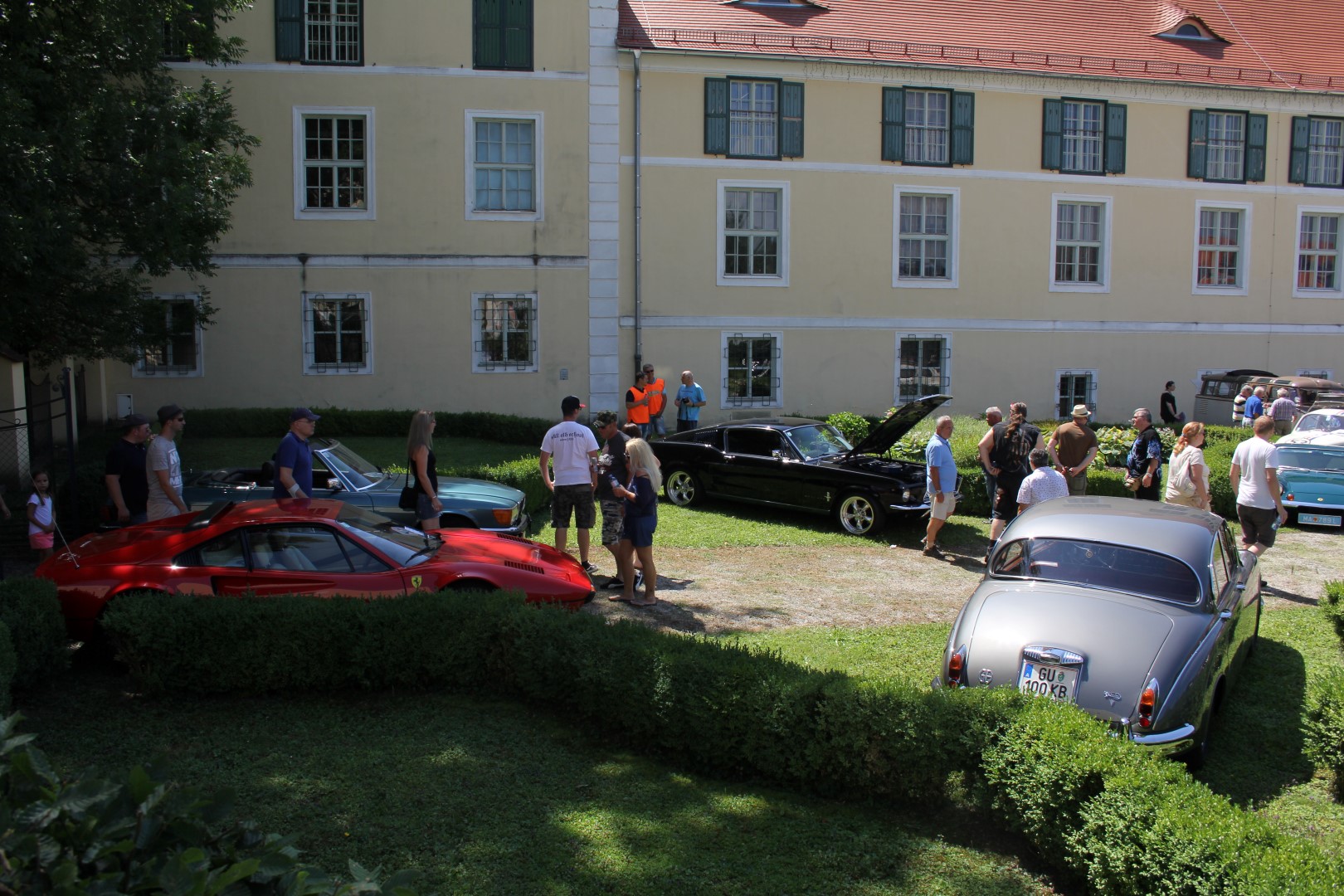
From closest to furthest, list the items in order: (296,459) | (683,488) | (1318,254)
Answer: (296,459) → (683,488) → (1318,254)

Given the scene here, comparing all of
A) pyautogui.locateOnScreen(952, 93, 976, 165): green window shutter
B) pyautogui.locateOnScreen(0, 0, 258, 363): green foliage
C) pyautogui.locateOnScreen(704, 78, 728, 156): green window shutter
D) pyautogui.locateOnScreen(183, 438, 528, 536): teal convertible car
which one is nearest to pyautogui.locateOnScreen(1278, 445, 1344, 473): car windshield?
pyautogui.locateOnScreen(183, 438, 528, 536): teal convertible car

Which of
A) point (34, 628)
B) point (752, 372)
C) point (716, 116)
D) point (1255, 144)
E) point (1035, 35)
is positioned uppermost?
point (1035, 35)

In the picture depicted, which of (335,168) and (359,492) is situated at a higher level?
(335,168)

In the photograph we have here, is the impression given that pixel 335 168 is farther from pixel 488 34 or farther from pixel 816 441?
pixel 816 441

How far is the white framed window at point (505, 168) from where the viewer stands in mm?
21672

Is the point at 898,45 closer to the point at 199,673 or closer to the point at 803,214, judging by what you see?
the point at 803,214

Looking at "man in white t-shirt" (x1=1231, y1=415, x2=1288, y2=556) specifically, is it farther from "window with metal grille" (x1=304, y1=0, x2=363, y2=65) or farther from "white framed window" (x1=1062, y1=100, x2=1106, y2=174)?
"window with metal grille" (x1=304, y1=0, x2=363, y2=65)

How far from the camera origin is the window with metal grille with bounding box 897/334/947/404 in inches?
967

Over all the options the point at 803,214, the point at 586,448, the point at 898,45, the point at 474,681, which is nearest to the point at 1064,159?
the point at 898,45

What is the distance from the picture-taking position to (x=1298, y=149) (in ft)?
85.8

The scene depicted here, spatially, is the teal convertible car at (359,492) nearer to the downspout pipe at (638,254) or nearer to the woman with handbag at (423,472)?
the woman with handbag at (423,472)

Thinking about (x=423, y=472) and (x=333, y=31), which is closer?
(x=423, y=472)

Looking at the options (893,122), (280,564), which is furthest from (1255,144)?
(280,564)

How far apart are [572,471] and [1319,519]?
10.9m
